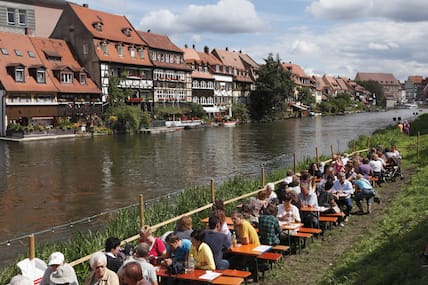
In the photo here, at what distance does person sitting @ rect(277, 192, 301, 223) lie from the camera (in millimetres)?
10688

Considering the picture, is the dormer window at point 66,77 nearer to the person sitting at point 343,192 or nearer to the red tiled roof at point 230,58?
the red tiled roof at point 230,58

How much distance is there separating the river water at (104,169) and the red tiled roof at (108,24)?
827 inches

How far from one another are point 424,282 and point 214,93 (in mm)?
83863

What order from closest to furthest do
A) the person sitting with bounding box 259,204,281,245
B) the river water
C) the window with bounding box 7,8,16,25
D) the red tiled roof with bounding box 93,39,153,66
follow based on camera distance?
1. the person sitting with bounding box 259,204,281,245
2. the river water
3. the window with bounding box 7,8,16,25
4. the red tiled roof with bounding box 93,39,153,66

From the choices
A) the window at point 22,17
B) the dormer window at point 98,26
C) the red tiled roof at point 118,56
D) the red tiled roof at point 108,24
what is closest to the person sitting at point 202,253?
the red tiled roof at point 118,56

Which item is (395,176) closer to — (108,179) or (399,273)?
(399,273)

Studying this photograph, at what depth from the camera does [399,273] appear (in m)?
7.28

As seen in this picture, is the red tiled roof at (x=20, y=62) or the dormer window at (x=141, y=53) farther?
the dormer window at (x=141, y=53)

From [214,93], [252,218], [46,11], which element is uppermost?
[46,11]

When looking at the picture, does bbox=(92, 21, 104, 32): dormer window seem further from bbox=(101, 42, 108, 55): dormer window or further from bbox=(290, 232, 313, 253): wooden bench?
bbox=(290, 232, 313, 253): wooden bench

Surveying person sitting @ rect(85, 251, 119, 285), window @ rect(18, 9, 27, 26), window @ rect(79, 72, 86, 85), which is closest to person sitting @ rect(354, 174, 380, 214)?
person sitting @ rect(85, 251, 119, 285)

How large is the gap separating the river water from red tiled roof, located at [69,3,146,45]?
21.0 meters

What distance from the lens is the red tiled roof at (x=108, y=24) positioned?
211ft

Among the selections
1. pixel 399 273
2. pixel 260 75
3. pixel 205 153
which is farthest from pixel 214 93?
pixel 399 273
